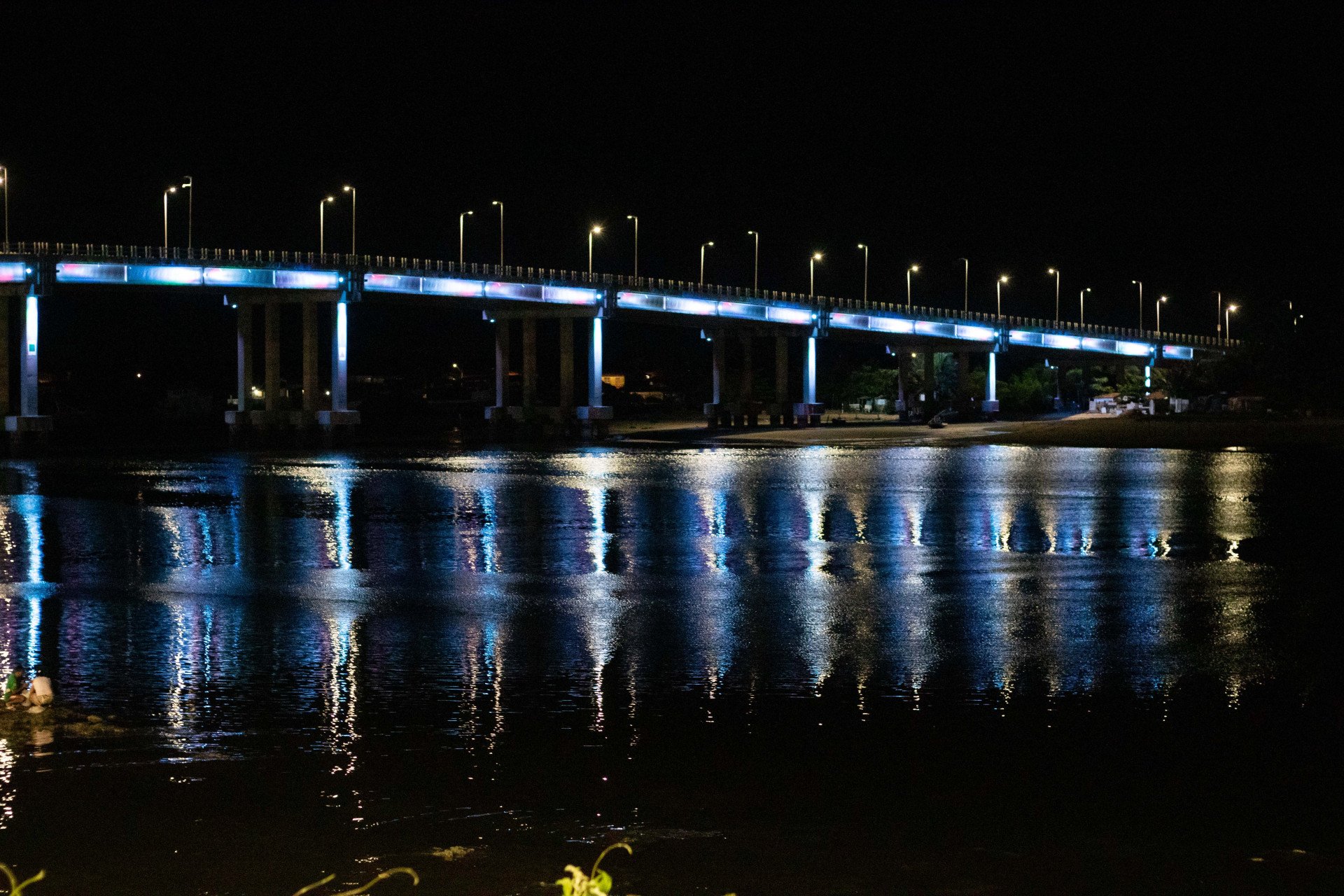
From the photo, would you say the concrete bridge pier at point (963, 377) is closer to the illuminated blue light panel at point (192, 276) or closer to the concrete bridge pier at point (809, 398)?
the concrete bridge pier at point (809, 398)

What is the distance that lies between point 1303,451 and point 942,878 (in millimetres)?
59603

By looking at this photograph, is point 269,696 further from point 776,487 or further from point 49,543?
point 776,487

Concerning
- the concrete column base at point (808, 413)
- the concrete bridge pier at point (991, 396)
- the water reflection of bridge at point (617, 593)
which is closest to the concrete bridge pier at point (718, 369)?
the concrete column base at point (808, 413)

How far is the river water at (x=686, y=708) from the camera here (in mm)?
7797

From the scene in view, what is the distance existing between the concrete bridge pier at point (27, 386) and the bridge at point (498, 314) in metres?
0.09

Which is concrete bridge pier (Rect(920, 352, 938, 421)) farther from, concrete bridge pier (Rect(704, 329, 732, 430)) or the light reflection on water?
the light reflection on water

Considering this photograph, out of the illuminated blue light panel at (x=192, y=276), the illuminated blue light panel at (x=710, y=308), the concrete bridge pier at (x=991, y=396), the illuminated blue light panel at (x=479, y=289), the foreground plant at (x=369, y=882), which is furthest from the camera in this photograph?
the concrete bridge pier at (x=991, y=396)

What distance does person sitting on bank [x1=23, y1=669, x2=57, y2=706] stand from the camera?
1108 centimetres

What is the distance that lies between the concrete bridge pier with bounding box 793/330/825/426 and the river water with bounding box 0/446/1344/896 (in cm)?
10672

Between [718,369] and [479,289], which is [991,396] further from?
[479,289]

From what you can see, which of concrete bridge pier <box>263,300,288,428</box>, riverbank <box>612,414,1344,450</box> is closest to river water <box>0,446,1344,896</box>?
riverbank <box>612,414,1344,450</box>

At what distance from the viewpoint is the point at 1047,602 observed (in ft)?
58.1

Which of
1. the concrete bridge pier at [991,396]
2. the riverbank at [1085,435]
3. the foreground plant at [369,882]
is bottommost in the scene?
the foreground plant at [369,882]

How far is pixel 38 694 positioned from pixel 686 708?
15.3 ft
